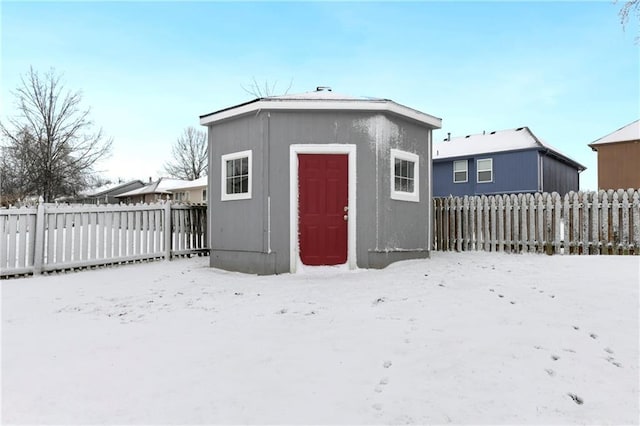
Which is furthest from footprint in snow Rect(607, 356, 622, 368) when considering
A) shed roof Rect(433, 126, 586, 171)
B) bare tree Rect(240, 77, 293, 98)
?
bare tree Rect(240, 77, 293, 98)

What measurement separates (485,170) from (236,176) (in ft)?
58.8

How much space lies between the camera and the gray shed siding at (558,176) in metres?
20.4

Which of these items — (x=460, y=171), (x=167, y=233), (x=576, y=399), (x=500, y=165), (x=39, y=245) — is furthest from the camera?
(x=460, y=171)

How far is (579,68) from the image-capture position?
13.9 metres

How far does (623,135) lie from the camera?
57.1 feet

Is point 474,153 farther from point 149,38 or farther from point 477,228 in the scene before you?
point 149,38

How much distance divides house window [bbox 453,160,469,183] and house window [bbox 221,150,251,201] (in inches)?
703

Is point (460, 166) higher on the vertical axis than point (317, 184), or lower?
higher

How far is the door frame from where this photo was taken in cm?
736

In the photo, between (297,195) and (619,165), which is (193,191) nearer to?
(297,195)

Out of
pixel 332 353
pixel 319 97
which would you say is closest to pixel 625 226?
pixel 319 97

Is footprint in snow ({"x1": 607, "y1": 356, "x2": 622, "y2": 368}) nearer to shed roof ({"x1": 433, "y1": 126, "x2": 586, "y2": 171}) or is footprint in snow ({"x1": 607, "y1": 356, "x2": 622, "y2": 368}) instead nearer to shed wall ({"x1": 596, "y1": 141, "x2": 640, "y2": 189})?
shed wall ({"x1": 596, "y1": 141, "x2": 640, "y2": 189})

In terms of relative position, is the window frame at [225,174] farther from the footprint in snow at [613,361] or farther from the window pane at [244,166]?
the footprint in snow at [613,361]

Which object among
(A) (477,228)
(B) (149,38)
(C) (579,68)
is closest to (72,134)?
(B) (149,38)
